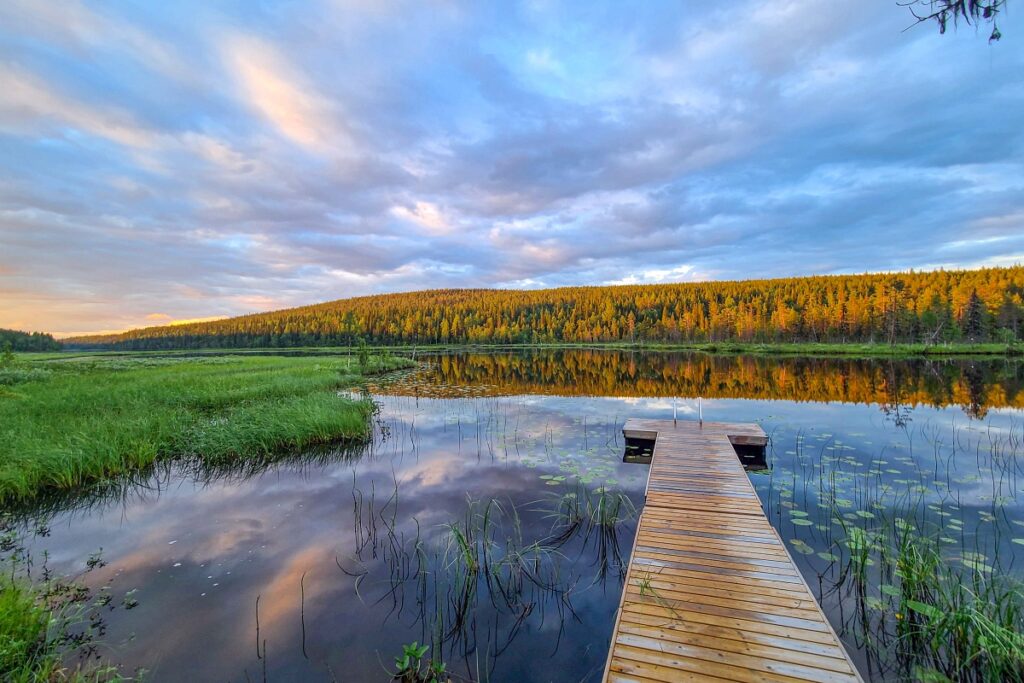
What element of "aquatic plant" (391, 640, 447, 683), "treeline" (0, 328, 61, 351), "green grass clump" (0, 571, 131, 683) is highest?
"treeline" (0, 328, 61, 351)

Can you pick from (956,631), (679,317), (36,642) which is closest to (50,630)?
(36,642)

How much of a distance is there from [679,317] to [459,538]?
354ft

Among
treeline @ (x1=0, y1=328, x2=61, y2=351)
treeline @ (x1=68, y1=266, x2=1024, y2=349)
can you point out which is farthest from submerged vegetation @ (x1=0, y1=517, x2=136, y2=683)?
treeline @ (x1=0, y1=328, x2=61, y2=351)

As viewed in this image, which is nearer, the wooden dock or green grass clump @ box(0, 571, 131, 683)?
the wooden dock

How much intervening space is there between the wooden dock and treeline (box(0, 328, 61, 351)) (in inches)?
5079

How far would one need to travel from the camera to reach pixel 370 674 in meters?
4.50

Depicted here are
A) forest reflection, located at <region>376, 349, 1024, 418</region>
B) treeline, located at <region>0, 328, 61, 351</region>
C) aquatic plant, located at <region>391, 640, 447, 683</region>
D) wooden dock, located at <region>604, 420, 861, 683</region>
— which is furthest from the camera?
treeline, located at <region>0, 328, 61, 351</region>

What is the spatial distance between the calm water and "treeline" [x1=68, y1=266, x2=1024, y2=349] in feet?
173

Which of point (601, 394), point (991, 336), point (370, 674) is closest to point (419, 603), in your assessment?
point (370, 674)

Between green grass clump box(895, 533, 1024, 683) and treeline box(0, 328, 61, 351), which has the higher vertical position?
treeline box(0, 328, 61, 351)

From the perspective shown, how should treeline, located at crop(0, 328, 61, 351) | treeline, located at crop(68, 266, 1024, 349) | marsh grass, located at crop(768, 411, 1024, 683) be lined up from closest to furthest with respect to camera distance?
marsh grass, located at crop(768, 411, 1024, 683)
treeline, located at crop(68, 266, 1024, 349)
treeline, located at crop(0, 328, 61, 351)

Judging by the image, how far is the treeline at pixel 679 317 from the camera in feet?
227

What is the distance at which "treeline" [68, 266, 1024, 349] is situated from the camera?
227 feet

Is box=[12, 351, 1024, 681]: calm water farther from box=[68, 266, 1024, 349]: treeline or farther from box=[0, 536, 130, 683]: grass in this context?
box=[68, 266, 1024, 349]: treeline
